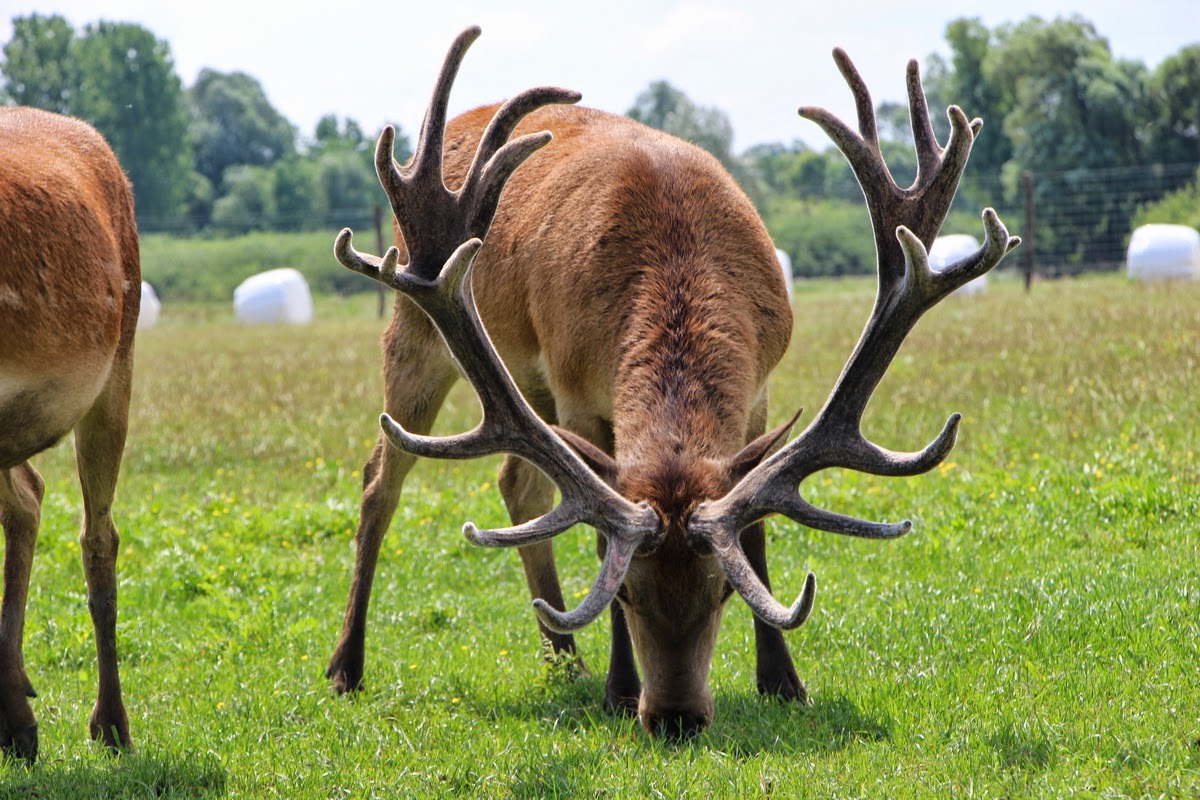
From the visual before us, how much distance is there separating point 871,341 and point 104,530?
9.18 ft

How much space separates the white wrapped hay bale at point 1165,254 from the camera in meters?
24.6

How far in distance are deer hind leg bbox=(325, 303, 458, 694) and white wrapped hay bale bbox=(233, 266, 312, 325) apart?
2464 centimetres

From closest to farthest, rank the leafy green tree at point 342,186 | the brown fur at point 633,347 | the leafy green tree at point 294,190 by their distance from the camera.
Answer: the brown fur at point 633,347, the leafy green tree at point 342,186, the leafy green tree at point 294,190

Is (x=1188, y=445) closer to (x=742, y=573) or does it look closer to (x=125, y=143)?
(x=742, y=573)

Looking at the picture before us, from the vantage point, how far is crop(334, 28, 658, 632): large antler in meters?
3.79

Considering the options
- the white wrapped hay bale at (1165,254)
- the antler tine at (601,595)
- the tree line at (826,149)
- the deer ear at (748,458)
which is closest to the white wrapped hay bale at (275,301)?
→ the tree line at (826,149)

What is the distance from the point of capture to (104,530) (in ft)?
15.6

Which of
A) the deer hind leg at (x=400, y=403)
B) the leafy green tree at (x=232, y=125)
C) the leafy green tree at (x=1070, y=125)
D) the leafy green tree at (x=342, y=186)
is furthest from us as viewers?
the leafy green tree at (x=232, y=125)

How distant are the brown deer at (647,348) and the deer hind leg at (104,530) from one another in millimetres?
998

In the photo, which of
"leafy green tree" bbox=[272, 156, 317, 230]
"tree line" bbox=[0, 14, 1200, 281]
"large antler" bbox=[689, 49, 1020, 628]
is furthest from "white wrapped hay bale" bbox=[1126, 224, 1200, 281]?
"leafy green tree" bbox=[272, 156, 317, 230]

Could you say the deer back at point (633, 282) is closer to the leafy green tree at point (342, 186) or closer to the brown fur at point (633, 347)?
the brown fur at point (633, 347)

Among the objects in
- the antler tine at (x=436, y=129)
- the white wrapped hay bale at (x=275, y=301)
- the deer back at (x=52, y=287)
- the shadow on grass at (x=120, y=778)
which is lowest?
the white wrapped hay bale at (x=275, y=301)

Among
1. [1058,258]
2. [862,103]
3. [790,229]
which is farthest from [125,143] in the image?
[862,103]

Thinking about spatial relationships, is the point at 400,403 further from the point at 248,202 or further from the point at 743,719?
the point at 248,202
